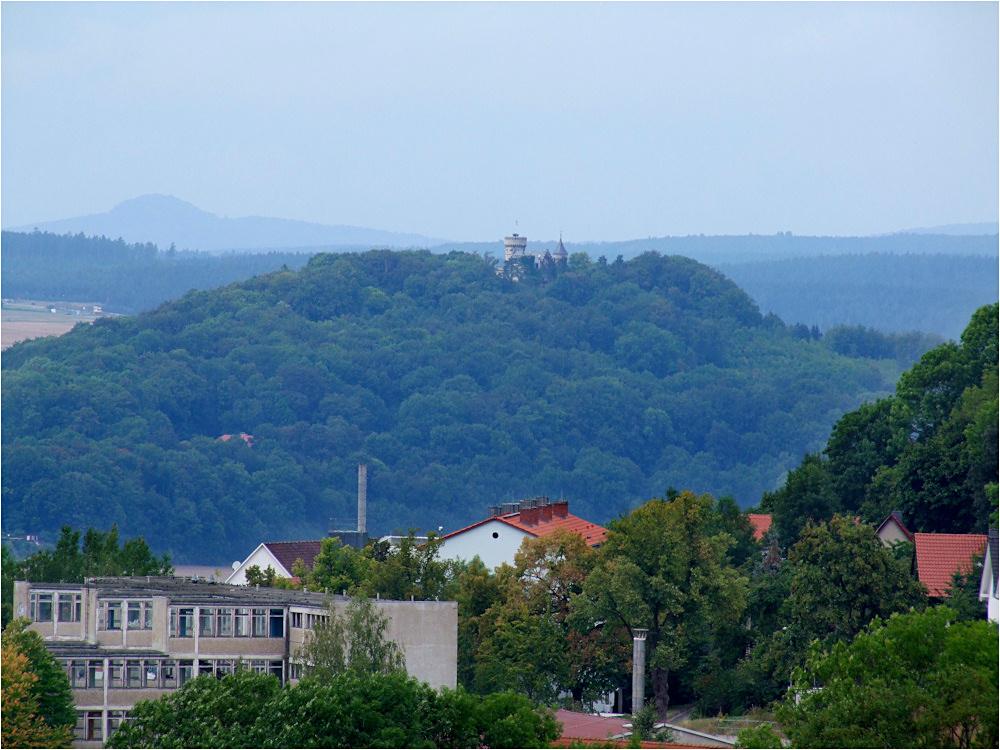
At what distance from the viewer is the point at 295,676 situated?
48719mm

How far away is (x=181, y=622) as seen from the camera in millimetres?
48375

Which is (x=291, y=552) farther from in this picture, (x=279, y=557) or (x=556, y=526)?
(x=556, y=526)

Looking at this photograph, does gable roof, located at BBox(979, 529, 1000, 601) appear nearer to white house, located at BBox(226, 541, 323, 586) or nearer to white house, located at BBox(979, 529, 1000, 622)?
white house, located at BBox(979, 529, 1000, 622)

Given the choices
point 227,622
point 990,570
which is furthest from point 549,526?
point 990,570

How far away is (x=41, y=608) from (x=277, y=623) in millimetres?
7532

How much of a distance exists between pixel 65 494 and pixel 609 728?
14187 cm

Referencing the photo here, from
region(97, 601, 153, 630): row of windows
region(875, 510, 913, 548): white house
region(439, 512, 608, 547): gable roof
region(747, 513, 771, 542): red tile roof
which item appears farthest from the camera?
region(439, 512, 608, 547): gable roof

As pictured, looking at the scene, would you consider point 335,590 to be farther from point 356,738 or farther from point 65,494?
point 65,494

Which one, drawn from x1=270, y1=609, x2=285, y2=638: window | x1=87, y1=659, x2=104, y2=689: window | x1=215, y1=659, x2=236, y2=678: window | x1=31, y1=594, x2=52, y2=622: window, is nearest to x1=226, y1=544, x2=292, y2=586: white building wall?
x1=31, y1=594, x2=52, y2=622: window

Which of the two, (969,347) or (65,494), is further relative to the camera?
(65,494)

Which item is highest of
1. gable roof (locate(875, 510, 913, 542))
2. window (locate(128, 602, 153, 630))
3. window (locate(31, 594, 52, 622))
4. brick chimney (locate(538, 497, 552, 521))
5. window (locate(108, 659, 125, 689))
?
gable roof (locate(875, 510, 913, 542))

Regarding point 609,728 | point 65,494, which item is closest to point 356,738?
point 609,728

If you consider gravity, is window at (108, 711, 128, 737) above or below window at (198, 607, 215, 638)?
below

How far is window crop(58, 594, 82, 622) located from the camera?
50125mm
